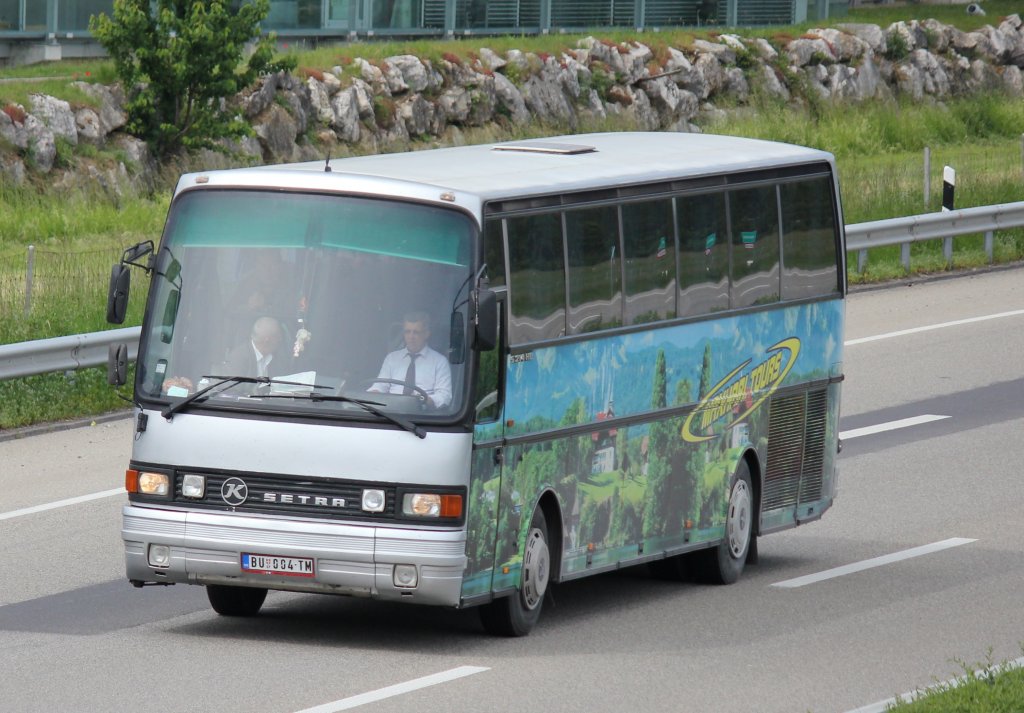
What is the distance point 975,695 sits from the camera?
336 inches

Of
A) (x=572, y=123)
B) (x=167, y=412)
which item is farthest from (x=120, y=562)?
(x=572, y=123)

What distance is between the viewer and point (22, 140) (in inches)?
1144

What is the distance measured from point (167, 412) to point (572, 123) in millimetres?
29126

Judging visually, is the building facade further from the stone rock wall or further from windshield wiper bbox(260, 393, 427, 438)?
windshield wiper bbox(260, 393, 427, 438)

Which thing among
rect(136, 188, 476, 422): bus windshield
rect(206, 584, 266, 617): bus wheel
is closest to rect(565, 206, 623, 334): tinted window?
rect(136, 188, 476, 422): bus windshield

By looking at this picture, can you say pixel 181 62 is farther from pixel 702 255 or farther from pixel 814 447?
pixel 702 255

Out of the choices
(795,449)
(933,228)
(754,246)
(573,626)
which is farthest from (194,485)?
(933,228)

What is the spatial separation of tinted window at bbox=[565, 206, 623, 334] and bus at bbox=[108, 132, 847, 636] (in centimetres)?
1

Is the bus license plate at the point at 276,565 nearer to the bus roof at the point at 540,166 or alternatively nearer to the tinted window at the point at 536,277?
the tinted window at the point at 536,277

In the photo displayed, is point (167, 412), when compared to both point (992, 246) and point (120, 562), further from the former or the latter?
point (992, 246)

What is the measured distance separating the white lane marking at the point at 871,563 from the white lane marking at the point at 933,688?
3.12 metres

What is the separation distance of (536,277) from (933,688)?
3.04 m

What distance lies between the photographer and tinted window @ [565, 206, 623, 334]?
11008 mm

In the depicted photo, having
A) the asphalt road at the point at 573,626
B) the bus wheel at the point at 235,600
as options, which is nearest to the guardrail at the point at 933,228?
the asphalt road at the point at 573,626
